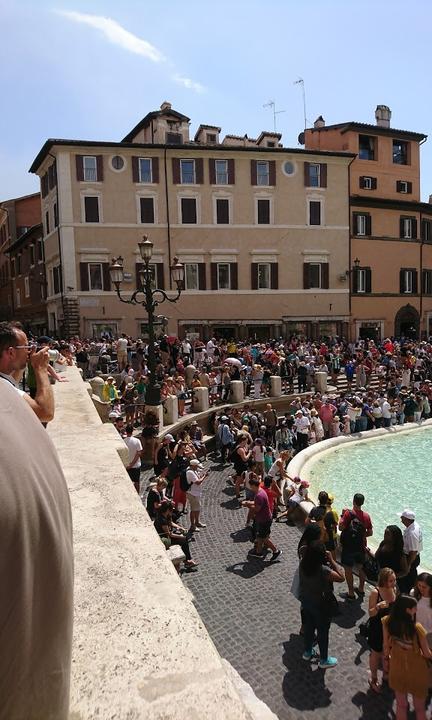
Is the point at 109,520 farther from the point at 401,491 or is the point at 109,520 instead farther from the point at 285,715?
the point at 401,491

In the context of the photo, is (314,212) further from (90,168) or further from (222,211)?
(90,168)

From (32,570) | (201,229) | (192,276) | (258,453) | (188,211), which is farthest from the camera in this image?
(192,276)

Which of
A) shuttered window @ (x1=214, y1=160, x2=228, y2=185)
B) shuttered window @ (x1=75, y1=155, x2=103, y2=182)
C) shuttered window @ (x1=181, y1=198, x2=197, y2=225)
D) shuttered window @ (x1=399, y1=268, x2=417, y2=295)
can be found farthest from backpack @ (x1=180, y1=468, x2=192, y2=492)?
shuttered window @ (x1=399, y1=268, x2=417, y2=295)

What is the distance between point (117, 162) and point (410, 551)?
26.5 m

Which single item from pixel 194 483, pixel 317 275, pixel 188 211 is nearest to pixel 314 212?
pixel 317 275

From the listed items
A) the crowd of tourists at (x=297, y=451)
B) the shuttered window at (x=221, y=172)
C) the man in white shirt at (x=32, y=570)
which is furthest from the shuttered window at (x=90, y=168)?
the man in white shirt at (x=32, y=570)

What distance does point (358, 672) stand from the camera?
231 inches

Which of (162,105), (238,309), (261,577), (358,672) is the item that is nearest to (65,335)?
(238,309)

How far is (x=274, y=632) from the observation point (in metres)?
6.64

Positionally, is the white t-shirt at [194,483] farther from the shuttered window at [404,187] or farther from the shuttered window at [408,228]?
the shuttered window at [404,187]

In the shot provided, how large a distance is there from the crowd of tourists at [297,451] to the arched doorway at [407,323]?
9067mm

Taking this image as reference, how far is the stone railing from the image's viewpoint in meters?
1.46

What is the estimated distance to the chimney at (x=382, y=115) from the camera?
3688 cm

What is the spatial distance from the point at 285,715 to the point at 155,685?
4.61 metres
